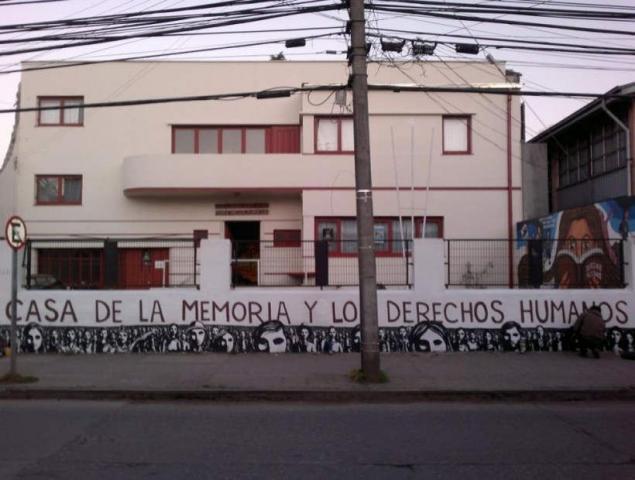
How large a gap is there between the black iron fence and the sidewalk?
1.68 m

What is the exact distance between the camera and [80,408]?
920cm

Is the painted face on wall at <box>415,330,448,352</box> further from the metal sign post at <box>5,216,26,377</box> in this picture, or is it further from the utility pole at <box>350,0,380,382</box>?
the metal sign post at <box>5,216,26,377</box>

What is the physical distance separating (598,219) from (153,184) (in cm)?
1390

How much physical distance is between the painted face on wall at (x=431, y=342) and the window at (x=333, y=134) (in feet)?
31.9

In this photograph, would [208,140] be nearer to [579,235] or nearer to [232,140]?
[232,140]

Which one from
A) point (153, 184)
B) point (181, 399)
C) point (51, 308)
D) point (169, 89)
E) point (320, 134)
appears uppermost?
point (169, 89)

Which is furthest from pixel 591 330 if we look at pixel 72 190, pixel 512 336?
pixel 72 190

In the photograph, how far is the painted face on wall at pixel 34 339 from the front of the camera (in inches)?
536

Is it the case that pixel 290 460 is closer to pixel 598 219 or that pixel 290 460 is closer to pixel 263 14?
pixel 263 14

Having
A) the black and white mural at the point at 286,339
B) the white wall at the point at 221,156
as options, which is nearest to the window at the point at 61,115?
the white wall at the point at 221,156

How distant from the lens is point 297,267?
1468 centimetres

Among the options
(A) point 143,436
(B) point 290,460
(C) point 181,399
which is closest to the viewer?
(B) point 290,460

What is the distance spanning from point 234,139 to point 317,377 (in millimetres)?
14207

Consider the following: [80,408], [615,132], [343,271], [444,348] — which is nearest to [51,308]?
[80,408]
